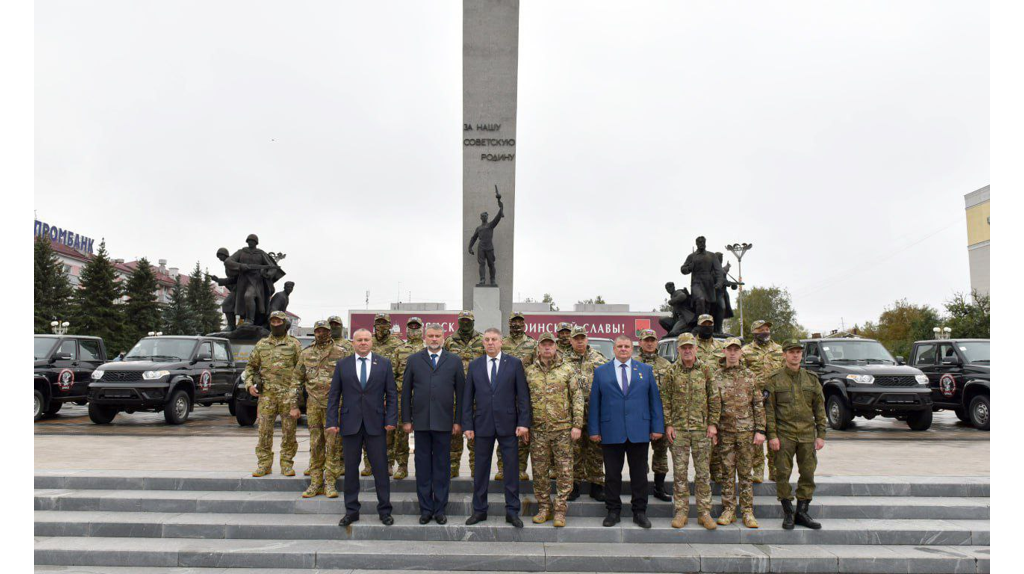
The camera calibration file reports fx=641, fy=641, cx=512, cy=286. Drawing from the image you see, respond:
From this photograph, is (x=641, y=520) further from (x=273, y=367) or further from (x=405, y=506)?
(x=273, y=367)

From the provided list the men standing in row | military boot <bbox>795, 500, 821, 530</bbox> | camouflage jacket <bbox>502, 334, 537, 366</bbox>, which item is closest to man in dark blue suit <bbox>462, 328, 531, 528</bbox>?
the men standing in row

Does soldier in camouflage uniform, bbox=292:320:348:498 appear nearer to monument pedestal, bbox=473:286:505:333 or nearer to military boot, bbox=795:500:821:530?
military boot, bbox=795:500:821:530

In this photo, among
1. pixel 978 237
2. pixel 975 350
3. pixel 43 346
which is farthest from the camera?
pixel 978 237

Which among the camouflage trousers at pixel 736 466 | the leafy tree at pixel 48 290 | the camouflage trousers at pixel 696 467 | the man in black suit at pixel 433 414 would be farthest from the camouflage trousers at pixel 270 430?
the leafy tree at pixel 48 290

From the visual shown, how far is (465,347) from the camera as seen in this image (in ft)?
22.0

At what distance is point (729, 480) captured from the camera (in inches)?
221

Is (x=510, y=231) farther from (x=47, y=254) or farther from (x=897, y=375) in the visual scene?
(x=47, y=254)

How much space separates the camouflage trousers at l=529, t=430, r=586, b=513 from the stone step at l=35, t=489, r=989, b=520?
36cm

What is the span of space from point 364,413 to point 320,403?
96cm

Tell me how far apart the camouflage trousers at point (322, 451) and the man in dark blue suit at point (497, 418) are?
1.39 m

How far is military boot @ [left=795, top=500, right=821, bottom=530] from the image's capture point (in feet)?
17.9

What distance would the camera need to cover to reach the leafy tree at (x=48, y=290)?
4022cm

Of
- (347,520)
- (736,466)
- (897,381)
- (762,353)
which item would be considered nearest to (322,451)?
(347,520)

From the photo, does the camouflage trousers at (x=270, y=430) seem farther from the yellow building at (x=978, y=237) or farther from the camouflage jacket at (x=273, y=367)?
the yellow building at (x=978, y=237)
